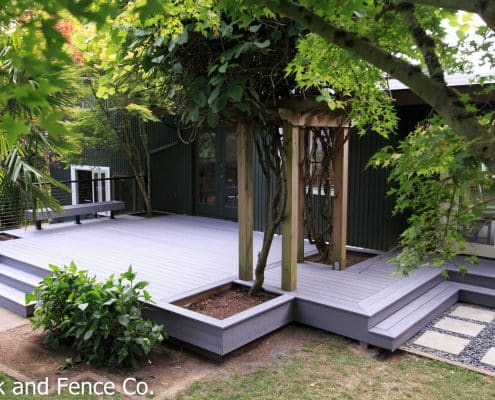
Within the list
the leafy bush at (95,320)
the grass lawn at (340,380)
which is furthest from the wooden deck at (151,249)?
the grass lawn at (340,380)

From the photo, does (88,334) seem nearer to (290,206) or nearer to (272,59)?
(290,206)

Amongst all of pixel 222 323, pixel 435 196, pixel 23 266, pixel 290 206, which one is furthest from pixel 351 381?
pixel 23 266

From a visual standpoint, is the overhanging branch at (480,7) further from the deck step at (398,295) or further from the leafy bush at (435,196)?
the deck step at (398,295)

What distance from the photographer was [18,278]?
19.4 ft

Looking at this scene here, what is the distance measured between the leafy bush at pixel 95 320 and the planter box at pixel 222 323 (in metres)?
0.23

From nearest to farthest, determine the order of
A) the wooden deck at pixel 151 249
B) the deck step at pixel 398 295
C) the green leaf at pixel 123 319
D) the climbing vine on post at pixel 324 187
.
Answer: the green leaf at pixel 123 319, the deck step at pixel 398 295, the wooden deck at pixel 151 249, the climbing vine on post at pixel 324 187

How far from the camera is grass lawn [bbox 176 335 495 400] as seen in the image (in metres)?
3.58

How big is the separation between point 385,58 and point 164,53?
2903 millimetres

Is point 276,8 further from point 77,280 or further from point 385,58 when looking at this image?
point 77,280

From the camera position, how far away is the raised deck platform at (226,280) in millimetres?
4422

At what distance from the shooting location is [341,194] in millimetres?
5824

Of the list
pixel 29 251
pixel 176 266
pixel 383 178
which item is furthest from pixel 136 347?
pixel 383 178

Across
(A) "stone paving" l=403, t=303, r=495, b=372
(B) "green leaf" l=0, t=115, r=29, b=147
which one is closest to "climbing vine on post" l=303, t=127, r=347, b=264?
(A) "stone paving" l=403, t=303, r=495, b=372

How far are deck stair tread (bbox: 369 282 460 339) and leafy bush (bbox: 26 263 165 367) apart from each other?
206 centimetres
